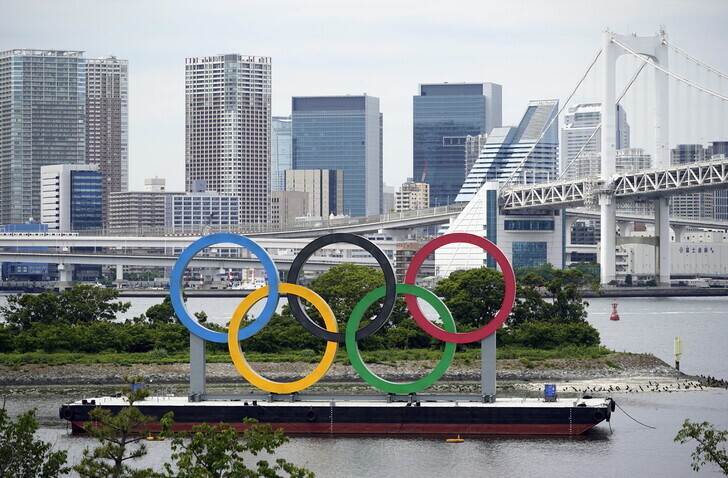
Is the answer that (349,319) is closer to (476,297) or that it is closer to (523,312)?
(476,297)

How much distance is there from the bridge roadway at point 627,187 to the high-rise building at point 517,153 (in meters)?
44.6

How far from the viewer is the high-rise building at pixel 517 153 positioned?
15725cm

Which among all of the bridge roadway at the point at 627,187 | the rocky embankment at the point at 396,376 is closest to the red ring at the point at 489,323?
the rocky embankment at the point at 396,376

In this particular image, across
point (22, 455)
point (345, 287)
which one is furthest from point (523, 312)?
point (22, 455)

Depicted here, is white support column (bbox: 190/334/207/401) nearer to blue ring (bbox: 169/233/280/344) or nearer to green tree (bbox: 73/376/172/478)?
blue ring (bbox: 169/233/280/344)

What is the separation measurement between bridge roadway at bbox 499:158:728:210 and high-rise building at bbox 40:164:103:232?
87.3 meters

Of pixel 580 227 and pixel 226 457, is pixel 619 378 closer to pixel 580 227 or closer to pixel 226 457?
pixel 226 457

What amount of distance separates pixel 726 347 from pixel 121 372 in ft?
83.4

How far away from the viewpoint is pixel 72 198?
18362 centimetres

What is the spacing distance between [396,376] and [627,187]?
196ft

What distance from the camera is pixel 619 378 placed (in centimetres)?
4266

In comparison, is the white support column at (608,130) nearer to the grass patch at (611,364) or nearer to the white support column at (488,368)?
the grass patch at (611,364)

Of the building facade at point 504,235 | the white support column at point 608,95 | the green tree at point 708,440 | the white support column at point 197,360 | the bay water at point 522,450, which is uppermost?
the white support column at point 608,95

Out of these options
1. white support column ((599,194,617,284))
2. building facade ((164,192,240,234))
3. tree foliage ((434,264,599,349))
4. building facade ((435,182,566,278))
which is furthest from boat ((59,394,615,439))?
building facade ((164,192,240,234))
